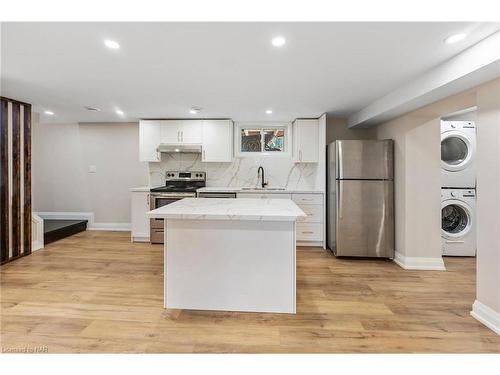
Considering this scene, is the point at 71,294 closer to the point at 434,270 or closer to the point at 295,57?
the point at 295,57

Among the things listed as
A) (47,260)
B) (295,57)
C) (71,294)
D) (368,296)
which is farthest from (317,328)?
(47,260)

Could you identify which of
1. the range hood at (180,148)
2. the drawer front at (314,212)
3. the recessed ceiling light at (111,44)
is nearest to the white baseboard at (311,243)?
the drawer front at (314,212)

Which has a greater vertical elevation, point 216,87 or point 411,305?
point 216,87

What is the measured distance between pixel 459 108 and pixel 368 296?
89.2 inches

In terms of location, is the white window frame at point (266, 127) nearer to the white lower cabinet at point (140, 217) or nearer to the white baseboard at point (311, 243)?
the white baseboard at point (311, 243)

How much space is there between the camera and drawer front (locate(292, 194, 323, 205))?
4.38 metres

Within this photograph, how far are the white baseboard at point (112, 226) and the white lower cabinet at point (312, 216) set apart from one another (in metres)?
3.45

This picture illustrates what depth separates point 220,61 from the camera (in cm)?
229

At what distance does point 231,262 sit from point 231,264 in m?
0.02

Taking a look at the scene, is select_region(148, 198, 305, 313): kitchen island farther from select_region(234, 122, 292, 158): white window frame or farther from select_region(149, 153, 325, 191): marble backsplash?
select_region(234, 122, 292, 158): white window frame

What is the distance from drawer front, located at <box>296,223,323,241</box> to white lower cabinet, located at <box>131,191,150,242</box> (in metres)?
2.63

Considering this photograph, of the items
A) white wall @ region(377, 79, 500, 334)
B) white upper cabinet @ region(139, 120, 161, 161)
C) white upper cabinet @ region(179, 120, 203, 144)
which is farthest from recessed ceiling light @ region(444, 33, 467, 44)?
white upper cabinet @ region(139, 120, 161, 161)

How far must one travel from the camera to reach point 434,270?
11.1 feet

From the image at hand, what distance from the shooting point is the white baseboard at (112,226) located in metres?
5.47
